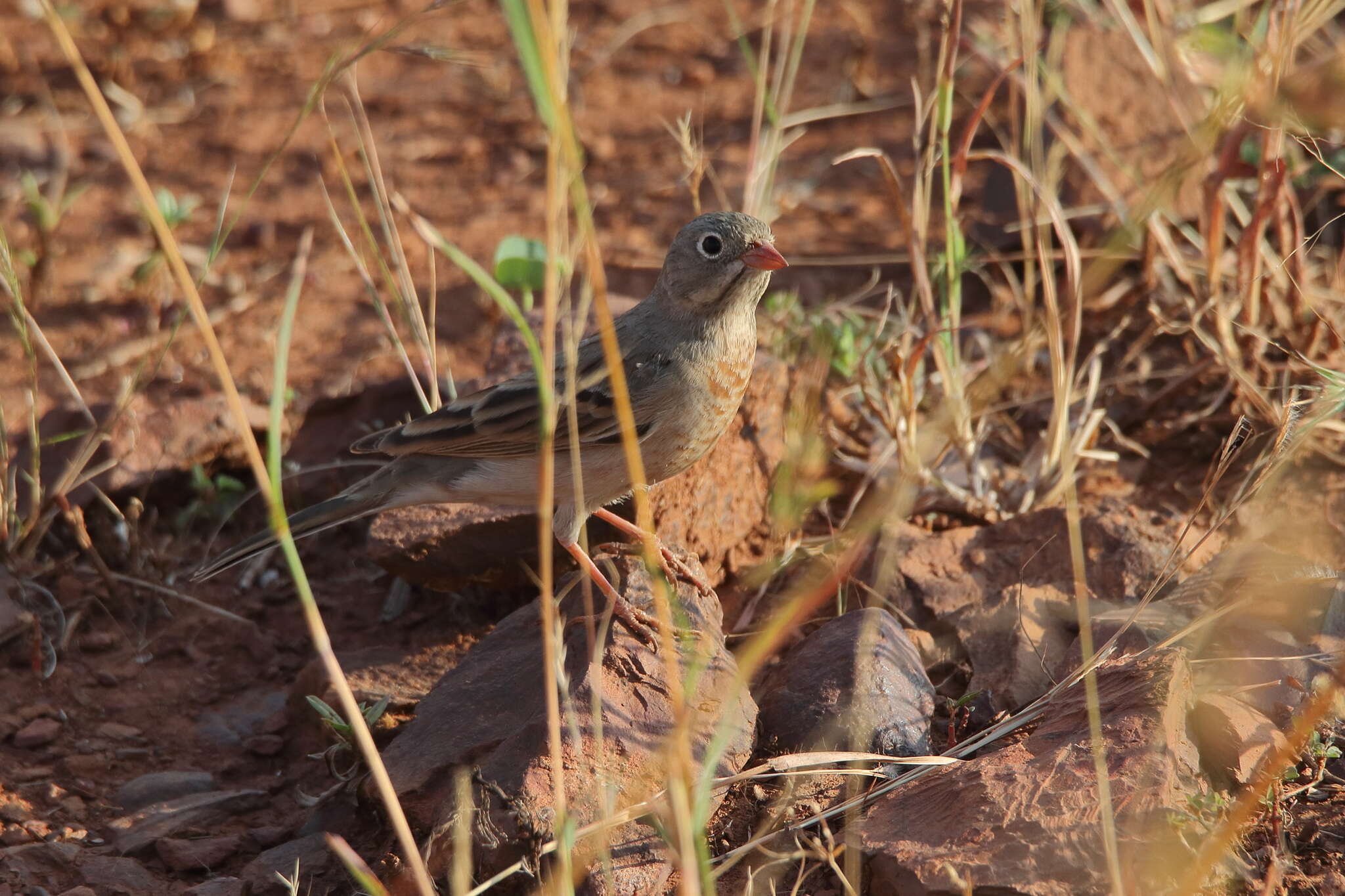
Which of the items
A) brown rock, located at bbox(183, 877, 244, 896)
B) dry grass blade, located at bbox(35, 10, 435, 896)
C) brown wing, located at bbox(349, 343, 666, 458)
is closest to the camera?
dry grass blade, located at bbox(35, 10, 435, 896)

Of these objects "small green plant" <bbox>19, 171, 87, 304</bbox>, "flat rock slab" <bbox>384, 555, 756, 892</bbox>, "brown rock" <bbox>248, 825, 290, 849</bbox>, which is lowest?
"brown rock" <bbox>248, 825, 290, 849</bbox>

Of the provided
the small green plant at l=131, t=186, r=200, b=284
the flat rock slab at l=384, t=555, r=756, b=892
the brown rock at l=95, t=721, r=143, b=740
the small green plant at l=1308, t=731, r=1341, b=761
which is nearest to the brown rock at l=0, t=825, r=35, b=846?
the brown rock at l=95, t=721, r=143, b=740

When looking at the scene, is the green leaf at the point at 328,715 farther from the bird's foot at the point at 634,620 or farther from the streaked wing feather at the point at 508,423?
the streaked wing feather at the point at 508,423

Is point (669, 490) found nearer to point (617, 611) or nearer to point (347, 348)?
point (617, 611)

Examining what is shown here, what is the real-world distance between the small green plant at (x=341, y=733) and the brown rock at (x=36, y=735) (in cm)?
100

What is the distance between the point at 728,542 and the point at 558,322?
154 centimetres

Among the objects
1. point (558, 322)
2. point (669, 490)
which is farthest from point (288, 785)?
point (558, 322)

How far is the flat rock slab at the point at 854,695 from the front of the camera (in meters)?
3.72

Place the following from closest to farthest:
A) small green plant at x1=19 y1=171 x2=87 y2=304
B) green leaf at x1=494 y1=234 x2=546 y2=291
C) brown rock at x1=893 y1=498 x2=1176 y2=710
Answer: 1. brown rock at x1=893 y1=498 x2=1176 y2=710
2. green leaf at x1=494 y1=234 x2=546 y2=291
3. small green plant at x1=19 y1=171 x2=87 y2=304

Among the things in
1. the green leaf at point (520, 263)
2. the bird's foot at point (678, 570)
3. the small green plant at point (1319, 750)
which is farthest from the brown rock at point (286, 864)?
the small green plant at point (1319, 750)

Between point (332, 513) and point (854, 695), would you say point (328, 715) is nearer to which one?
point (332, 513)

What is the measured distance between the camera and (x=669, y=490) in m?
4.88

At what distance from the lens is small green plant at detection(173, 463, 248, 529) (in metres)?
5.52

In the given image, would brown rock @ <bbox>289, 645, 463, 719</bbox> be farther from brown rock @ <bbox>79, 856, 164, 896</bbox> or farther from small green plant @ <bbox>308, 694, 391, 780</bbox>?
brown rock @ <bbox>79, 856, 164, 896</bbox>
